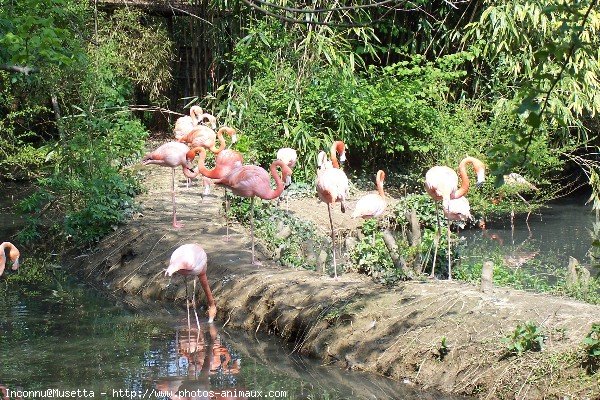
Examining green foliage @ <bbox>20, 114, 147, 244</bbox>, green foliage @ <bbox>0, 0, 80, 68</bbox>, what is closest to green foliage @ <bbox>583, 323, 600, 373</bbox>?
Answer: green foliage @ <bbox>0, 0, 80, 68</bbox>

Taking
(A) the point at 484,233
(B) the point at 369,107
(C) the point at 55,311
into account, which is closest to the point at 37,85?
(C) the point at 55,311

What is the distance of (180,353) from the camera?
6.58 m

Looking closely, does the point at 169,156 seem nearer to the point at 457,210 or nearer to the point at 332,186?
the point at 332,186

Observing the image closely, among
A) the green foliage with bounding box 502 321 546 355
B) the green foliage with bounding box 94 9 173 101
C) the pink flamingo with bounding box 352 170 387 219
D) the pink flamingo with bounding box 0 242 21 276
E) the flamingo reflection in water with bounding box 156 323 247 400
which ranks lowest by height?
the flamingo reflection in water with bounding box 156 323 247 400

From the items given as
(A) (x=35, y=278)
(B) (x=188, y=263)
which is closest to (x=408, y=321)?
(B) (x=188, y=263)

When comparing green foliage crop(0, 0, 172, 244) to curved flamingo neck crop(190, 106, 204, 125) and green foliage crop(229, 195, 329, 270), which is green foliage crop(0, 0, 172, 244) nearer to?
curved flamingo neck crop(190, 106, 204, 125)

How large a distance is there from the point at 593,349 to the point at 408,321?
139 centimetres

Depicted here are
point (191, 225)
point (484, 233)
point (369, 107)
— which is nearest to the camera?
point (191, 225)

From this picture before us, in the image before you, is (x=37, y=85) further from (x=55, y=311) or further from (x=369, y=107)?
(x=369, y=107)

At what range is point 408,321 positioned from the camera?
6.16 metres

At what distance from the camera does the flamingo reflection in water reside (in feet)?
18.6

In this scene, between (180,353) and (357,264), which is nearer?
(180,353)

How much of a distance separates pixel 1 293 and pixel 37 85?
3.03 meters

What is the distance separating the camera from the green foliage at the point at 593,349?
5.10 meters
